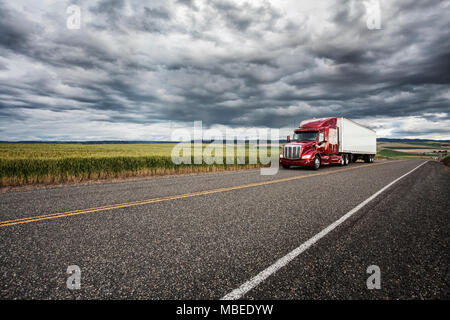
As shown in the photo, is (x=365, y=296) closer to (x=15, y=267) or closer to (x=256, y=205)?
(x=256, y=205)

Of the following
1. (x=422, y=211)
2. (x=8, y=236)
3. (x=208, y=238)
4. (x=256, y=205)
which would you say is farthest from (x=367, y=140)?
(x=8, y=236)

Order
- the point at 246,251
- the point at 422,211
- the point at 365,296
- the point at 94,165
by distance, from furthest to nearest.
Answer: the point at 94,165
the point at 422,211
the point at 246,251
the point at 365,296

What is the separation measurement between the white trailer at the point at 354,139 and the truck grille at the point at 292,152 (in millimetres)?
5487

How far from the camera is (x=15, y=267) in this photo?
2947 millimetres

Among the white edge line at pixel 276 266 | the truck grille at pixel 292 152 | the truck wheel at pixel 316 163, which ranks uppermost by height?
the truck grille at pixel 292 152

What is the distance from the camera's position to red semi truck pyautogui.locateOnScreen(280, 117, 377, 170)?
16688mm

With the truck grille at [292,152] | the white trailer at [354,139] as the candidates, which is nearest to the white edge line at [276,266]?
the truck grille at [292,152]

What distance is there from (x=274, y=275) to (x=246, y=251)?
0.71 meters

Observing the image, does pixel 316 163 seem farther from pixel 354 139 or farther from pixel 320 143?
pixel 354 139

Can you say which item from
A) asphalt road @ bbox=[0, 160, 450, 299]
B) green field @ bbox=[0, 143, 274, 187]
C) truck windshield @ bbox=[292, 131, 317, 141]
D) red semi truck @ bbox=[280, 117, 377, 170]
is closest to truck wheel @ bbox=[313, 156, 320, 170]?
red semi truck @ bbox=[280, 117, 377, 170]

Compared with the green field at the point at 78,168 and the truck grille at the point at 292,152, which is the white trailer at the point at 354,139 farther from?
the green field at the point at 78,168

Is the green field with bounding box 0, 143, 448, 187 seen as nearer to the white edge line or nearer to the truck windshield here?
the truck windshield

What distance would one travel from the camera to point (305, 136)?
58.6ft

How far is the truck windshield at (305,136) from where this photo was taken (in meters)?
17.5
